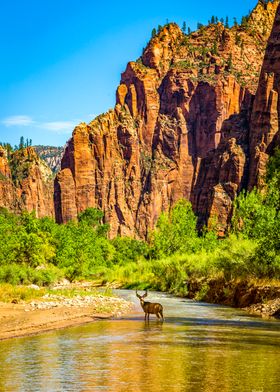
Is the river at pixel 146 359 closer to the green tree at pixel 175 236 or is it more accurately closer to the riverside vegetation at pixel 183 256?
the riverside vegetation at pixel 183 256

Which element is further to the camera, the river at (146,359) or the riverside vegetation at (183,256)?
the riverside vegetation at (183,256)

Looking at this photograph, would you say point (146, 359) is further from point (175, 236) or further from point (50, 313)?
point (175, 236)

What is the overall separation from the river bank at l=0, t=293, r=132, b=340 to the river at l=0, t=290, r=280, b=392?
136 centimetres

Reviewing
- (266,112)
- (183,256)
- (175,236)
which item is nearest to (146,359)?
(183,256)

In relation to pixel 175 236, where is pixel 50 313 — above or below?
below

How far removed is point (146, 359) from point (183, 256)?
157 ft

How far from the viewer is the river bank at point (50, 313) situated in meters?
27.3

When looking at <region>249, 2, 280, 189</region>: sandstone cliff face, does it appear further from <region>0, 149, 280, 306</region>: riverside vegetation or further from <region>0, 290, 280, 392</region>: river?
<region>0, 290, 280, 392</region>: river

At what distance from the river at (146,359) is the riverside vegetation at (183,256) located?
525 inches

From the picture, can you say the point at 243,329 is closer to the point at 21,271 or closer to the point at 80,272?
the point at 21,271

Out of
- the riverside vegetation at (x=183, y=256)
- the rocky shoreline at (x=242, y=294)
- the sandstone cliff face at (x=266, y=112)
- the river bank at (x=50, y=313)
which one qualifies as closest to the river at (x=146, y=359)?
the river bank at (x=50, y=313)

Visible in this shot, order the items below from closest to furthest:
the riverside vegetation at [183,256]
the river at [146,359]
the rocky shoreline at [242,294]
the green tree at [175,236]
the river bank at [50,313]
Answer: the river at [146,359] → the river bank at [50,313] → the rocky shoreline at [242,294] → the riverside vegetation at [183,256] → the green tree at [175,236]

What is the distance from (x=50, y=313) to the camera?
33344 millimetres

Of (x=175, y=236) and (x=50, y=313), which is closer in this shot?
(x=50, y=313)
